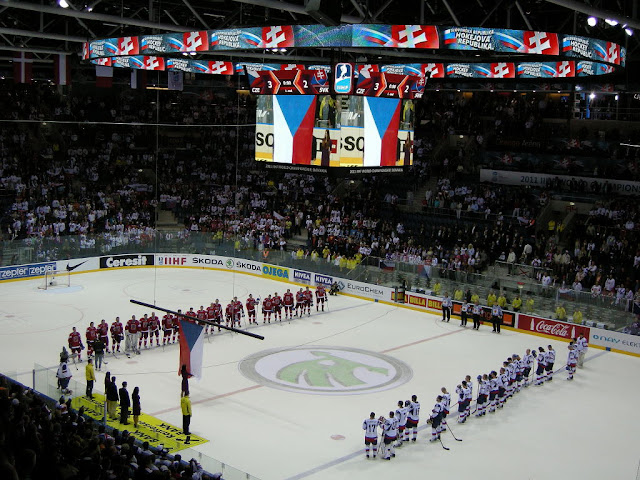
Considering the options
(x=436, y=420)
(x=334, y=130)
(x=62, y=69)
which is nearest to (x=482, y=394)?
(x=436, y=420)

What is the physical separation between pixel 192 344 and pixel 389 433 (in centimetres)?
468

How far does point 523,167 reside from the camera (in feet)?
128

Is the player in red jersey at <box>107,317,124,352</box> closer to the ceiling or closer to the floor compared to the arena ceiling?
closer to the floor

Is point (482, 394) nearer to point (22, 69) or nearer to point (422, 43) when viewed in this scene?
point (422, 43)

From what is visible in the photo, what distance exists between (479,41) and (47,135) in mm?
31751

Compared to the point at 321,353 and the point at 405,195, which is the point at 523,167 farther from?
the point at 321,353

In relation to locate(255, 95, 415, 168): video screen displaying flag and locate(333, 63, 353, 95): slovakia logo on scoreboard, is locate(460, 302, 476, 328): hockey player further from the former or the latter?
locate(333, 63, 353, 95): slovakia logo on scoreboard

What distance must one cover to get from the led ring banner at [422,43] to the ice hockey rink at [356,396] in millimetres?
8973

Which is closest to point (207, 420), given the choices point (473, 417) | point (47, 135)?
point (473, 417)

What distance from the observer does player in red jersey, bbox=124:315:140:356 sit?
23578 millimetres

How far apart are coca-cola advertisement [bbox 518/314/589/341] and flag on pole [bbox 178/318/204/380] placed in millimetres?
15154

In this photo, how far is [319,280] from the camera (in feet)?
113

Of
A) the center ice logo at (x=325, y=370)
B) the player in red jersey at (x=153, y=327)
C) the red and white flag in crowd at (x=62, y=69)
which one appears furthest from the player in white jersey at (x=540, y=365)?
the red and white flag in crowd at (x=62, y=69)

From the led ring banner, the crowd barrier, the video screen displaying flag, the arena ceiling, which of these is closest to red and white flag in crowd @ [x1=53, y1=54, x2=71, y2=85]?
the arena ceiling
